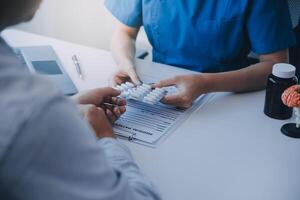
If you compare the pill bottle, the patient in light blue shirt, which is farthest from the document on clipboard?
the patient in light blue shirt

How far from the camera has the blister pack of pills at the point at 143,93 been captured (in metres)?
1.08

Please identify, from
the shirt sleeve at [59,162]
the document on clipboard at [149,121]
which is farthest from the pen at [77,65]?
the shirt sleeve at [59,162]

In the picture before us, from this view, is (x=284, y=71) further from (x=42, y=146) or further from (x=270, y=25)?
(x=42, y=146)

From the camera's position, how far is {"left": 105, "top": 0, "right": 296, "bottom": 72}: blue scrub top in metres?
1.30

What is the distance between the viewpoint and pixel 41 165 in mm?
485

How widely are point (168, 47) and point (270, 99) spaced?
1.61 feet

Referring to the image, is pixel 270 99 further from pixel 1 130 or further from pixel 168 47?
pixel 1 130

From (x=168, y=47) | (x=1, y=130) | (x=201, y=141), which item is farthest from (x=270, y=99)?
(x=1, y=130)

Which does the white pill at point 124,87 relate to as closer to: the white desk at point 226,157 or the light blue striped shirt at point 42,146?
the white desk at point 226,157

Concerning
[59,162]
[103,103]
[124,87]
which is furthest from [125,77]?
[59,162]

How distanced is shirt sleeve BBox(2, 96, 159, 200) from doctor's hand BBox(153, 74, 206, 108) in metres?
0.52

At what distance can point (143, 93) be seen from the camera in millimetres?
1091

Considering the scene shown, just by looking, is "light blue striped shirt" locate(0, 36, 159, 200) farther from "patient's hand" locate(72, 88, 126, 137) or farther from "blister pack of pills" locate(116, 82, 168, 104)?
"blister pack of pills" locate(116, 82, 168, 104)

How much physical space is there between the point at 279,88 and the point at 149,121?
0.31 metres
